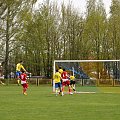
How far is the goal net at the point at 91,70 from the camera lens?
3788cm

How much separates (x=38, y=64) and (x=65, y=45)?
18.6ft

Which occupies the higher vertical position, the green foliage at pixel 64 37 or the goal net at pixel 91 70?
the green foliage at pixel 64 37

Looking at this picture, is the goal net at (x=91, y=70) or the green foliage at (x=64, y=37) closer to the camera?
the goal net at (x=91, y=70)

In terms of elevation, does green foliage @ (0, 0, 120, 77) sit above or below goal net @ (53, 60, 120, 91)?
above

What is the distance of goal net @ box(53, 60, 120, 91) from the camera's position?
3788 cm

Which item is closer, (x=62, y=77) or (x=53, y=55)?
(x=62, y=77)

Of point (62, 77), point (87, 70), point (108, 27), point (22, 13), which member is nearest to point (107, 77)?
point (87, 70)

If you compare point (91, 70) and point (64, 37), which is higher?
point (64, 37)

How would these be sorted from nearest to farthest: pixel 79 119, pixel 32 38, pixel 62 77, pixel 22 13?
pixel 79 119 < pixel 62 77 < pixel 22 13 < pixel 32 38

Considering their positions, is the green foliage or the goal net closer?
the goal net

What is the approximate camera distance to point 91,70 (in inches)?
1537

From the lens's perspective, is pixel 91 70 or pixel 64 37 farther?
pixel 64 37

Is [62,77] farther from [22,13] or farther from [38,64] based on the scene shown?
[38,64]

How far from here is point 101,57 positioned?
69.9m
